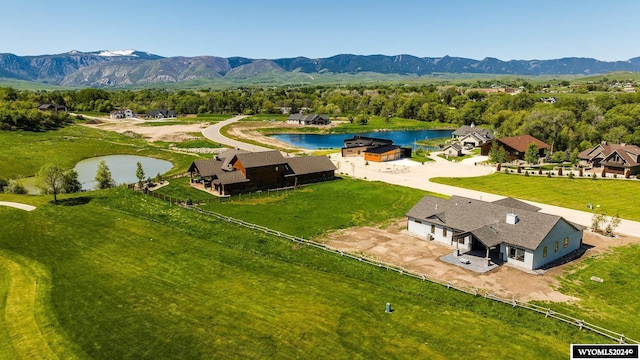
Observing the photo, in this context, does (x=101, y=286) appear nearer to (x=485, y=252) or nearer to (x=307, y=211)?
(x=307, y=211)

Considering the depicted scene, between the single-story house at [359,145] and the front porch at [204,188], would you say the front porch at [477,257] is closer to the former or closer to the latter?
the front porch at [204,188]

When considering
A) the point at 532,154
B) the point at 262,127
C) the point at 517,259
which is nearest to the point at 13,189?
the point at 517,259

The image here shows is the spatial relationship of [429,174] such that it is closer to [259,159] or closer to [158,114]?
[259,159]

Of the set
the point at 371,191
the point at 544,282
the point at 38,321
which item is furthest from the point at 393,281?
the point at 371,191

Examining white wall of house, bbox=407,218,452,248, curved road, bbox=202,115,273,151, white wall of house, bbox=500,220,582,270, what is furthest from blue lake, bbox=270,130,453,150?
white wall of house, bbox=500,220,582,270

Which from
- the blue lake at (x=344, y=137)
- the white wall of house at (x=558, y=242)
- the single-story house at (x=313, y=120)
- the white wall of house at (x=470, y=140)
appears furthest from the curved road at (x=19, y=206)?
the single-story house at (x=313, y=120)

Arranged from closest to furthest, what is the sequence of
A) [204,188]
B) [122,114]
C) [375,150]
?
[204,188]
[375,150]
[122,114]

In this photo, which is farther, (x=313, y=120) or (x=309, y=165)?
(x=313, y=120)
